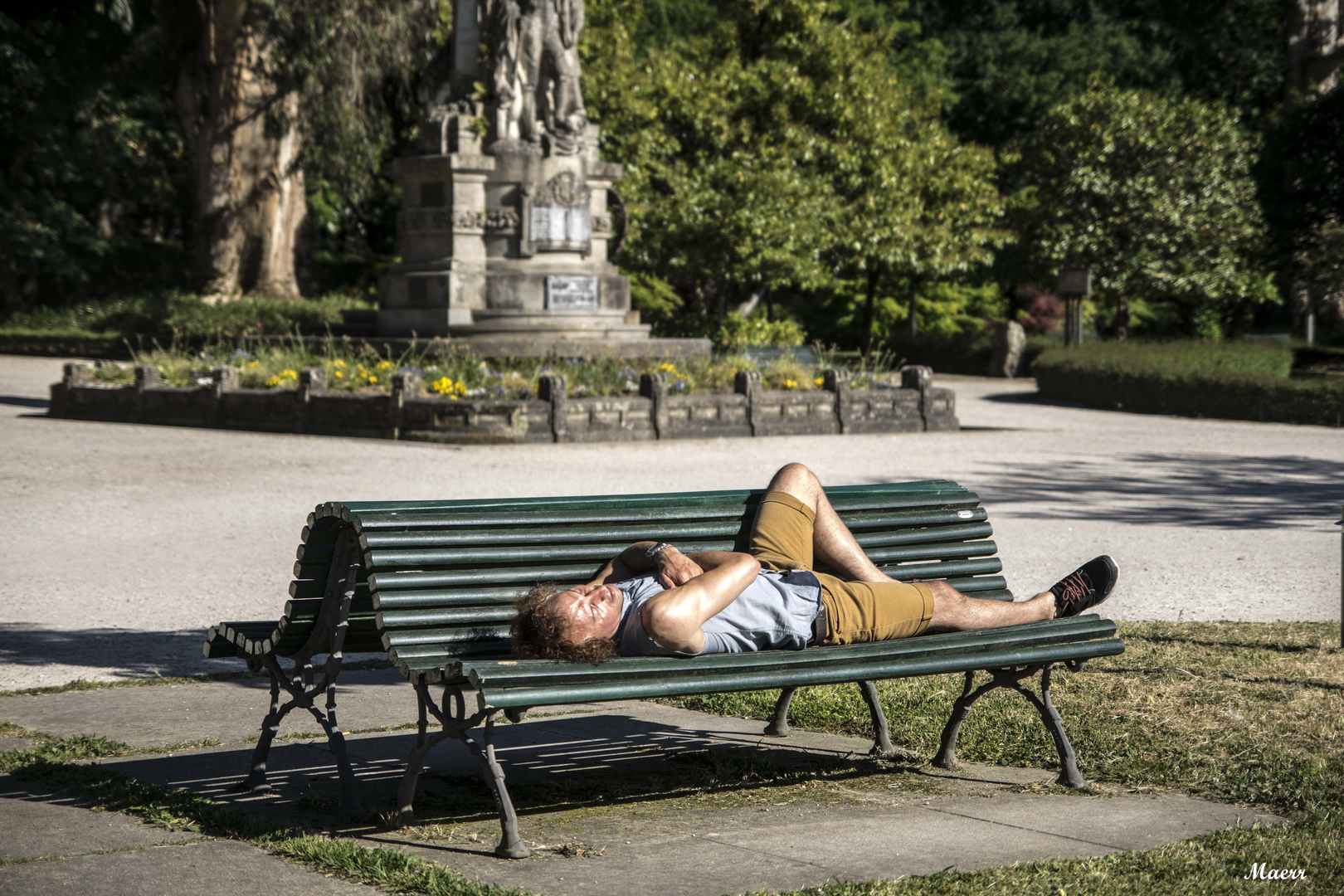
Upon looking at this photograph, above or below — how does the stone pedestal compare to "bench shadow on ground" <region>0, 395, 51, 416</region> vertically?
above

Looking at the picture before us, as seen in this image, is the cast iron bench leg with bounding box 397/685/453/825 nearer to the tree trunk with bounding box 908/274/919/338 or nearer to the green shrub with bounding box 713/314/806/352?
the green shrub with bounding box 713/314/806/352

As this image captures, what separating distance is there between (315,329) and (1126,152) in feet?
71.4

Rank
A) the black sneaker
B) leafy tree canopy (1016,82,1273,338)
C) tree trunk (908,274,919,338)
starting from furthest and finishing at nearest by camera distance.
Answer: tree trunk (908,274,919,338), leafy tree canopy (1016,82,1273,338), the black sneaker

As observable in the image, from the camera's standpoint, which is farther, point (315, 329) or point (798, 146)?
point (798, 146)

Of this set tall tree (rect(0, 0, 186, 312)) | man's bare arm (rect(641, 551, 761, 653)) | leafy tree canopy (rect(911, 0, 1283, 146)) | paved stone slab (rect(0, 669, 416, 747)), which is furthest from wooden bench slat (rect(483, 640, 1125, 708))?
leafy tree canopy (rect(911, 0, 1283, 146))

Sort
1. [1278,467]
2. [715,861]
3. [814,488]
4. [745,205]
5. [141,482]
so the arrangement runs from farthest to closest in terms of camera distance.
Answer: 1. [745,205]
2. [1278,467]
3. [141,482]
4. [814,488]
5. [715,861]

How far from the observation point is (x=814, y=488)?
5363 millimetres

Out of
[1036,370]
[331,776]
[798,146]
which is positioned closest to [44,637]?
[331,776]

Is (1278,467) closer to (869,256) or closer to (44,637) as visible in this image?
(44,637)

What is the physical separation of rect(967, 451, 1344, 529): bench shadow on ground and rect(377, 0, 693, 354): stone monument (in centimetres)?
742

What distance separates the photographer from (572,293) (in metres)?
20.9

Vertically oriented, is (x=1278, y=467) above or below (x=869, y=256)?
below

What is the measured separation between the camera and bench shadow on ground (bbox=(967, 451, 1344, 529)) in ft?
38.0

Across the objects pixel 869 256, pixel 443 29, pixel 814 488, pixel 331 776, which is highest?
pixel 443 29
